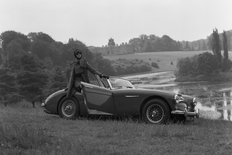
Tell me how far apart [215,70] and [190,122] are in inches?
3735

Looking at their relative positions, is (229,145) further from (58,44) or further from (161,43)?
(161,43)

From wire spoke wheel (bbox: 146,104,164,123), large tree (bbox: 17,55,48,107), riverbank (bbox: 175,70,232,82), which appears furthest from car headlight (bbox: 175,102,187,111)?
riverbank (bbox: 175,70,232,82)

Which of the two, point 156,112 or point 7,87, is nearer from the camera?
point 156,112

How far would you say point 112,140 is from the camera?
21.8 ft

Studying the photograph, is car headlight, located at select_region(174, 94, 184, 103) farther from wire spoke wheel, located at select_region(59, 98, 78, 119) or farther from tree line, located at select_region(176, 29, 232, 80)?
tree line, located at select_region(176, 29, 232, 80)

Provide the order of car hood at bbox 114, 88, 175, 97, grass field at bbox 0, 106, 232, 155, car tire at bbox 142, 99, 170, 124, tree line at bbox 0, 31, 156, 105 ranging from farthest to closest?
tree line at bbox 0, 31, 156, 105, car hood at bbox 114, 88, 175, 97, car tire at bbox 142, 99, 170, 124, grass field at bbox 0, 106, 232, 155

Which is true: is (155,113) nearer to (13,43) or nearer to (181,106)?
(181,106)

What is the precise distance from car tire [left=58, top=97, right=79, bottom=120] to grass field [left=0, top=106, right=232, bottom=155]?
5.44ft

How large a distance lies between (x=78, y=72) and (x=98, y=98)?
3.55 ft

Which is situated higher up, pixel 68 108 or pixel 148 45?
pixel 148 45

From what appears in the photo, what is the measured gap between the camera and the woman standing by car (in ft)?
33.2

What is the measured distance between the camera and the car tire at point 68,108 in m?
10.1

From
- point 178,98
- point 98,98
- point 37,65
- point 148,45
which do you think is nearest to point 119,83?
point 98,98

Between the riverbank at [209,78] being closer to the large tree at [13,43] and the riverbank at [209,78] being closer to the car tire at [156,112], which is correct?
the large tree at [13,43]
